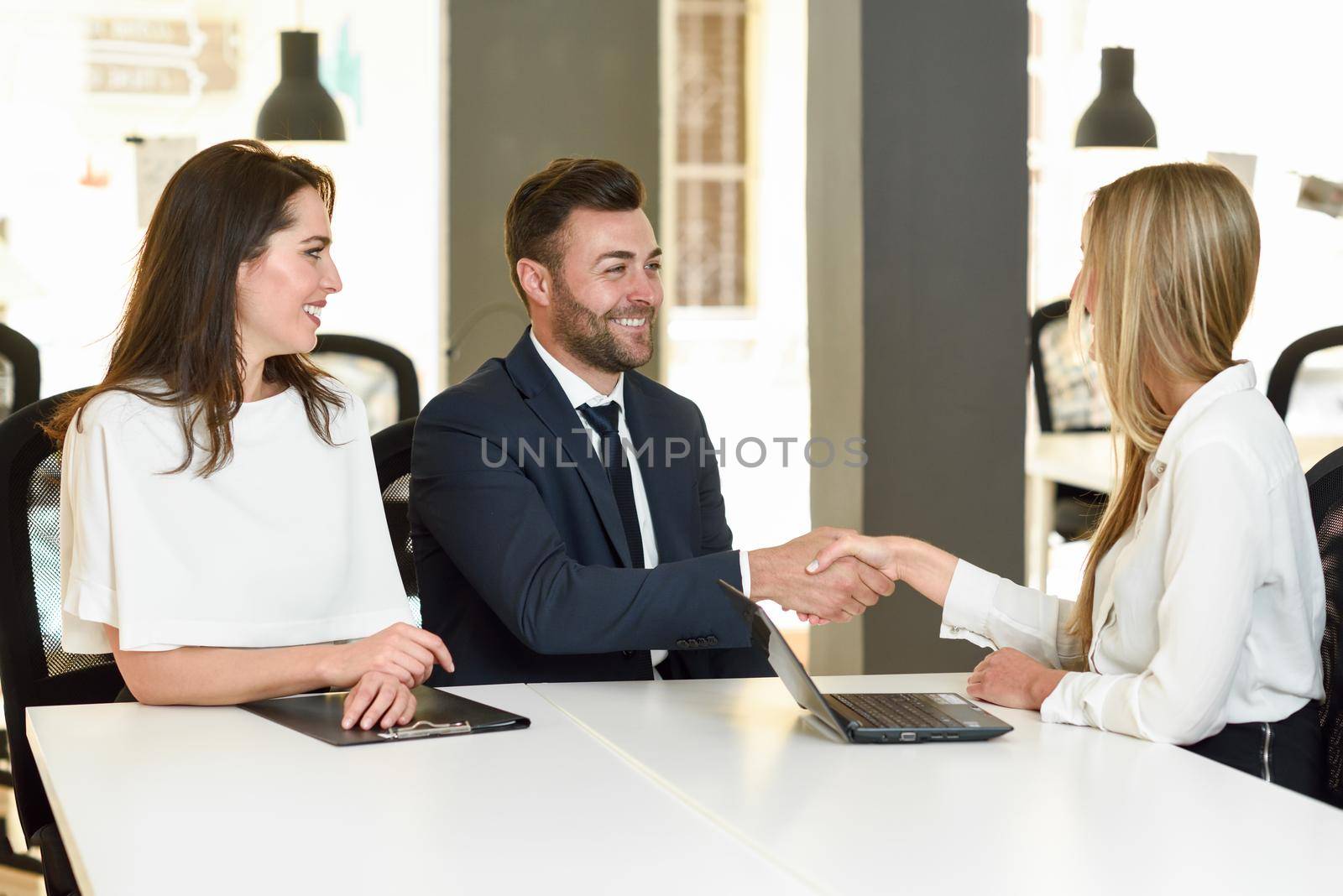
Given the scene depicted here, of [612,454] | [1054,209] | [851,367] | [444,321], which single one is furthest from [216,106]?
[1054,209]

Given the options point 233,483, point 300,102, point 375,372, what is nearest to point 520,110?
point 300,102

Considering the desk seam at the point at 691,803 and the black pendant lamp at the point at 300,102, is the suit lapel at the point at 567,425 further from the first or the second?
the black pendant lamp at the point at 300,102

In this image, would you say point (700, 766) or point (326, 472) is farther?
point (326, 472)

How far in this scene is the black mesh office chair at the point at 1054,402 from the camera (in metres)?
4.22

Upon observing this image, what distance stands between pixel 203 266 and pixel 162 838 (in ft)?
2.70

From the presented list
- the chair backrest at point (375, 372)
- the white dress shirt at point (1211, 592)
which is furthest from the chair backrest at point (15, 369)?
the white dress shirt at point (1211, 592)

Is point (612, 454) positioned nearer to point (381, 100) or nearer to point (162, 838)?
point (162, 838)

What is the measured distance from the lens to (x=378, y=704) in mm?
1479

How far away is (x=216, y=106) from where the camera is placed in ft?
16.0

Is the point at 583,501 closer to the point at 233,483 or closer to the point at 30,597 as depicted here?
the point at 233,483

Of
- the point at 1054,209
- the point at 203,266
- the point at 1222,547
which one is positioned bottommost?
the point at 1222,547

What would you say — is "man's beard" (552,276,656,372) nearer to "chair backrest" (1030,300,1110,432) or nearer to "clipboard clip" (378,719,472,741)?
"clipboard clip" (378,719,472,741)

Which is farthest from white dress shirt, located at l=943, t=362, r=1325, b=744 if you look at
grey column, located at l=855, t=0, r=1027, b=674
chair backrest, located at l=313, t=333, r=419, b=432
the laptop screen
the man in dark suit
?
chair backrest, located at l=313, t=333, r=419, b=432

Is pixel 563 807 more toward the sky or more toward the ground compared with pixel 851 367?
more toward the ground
